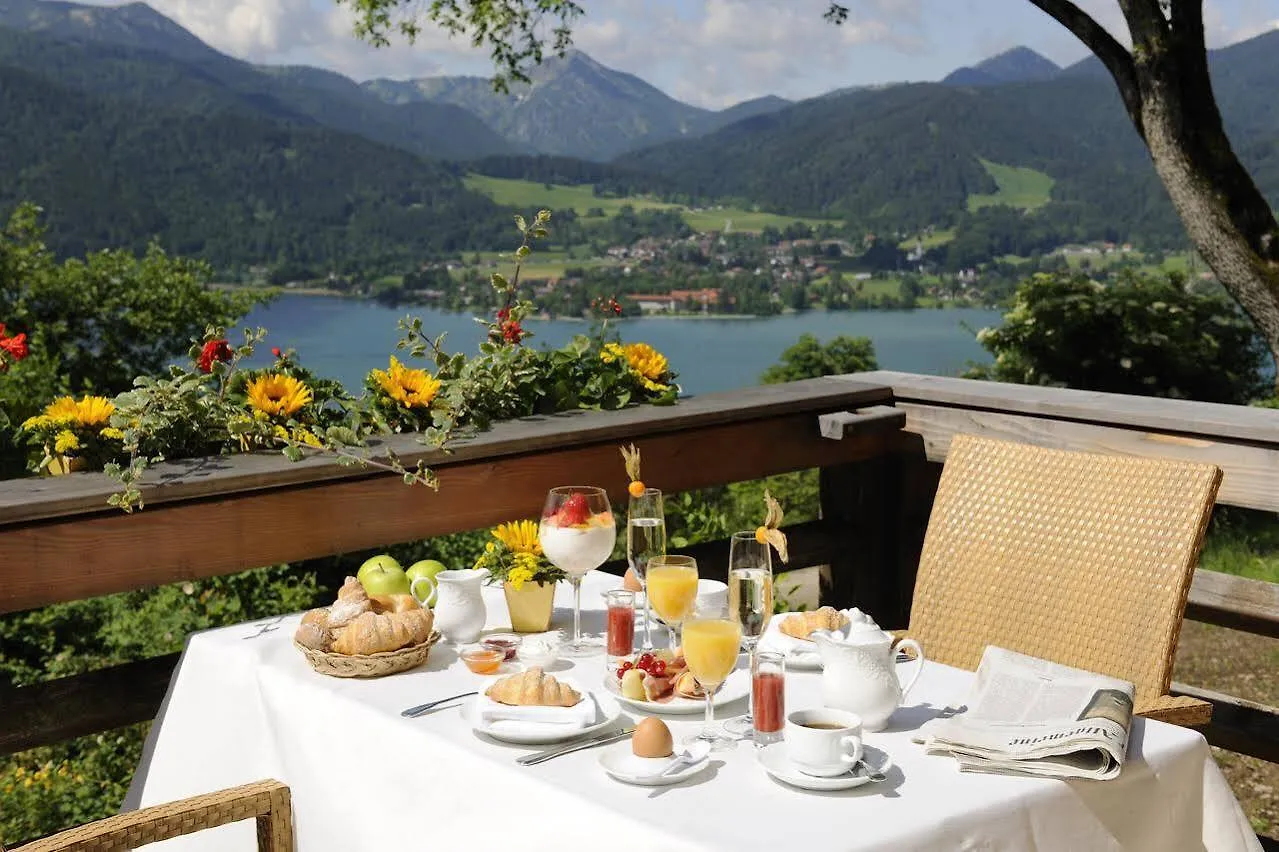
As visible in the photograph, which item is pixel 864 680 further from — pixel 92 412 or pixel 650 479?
pixel 92 412

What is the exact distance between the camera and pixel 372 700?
1556 millimetres

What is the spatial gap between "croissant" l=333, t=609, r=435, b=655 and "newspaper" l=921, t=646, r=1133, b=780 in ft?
2.12

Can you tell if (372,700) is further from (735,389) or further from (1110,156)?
(1110,156)

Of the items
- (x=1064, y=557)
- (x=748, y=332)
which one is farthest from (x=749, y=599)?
(x=748, y=332)

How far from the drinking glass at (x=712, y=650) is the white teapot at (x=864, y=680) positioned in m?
0.13

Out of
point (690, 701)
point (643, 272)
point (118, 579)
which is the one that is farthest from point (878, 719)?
point (643, 272)

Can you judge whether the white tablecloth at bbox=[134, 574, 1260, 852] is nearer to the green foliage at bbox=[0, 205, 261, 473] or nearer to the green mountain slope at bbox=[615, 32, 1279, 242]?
the green foliage at bbox=[0, 205, 261, 473]

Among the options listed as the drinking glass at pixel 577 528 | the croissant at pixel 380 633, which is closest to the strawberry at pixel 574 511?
the drinking glass at pixel 577 528

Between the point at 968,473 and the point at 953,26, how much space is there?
46716 millimetres

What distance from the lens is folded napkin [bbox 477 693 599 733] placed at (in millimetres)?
1405

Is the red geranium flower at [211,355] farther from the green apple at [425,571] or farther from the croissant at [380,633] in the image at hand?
the croissant at [380,633]

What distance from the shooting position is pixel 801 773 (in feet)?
4.18

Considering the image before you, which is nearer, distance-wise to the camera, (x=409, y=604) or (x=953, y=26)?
(x=409, y=604)

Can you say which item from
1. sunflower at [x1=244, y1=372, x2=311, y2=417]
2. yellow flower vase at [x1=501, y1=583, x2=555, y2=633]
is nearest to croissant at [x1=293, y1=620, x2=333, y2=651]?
yellow flower vase at [x1=501, y1=583, x2=555, y2=633]
